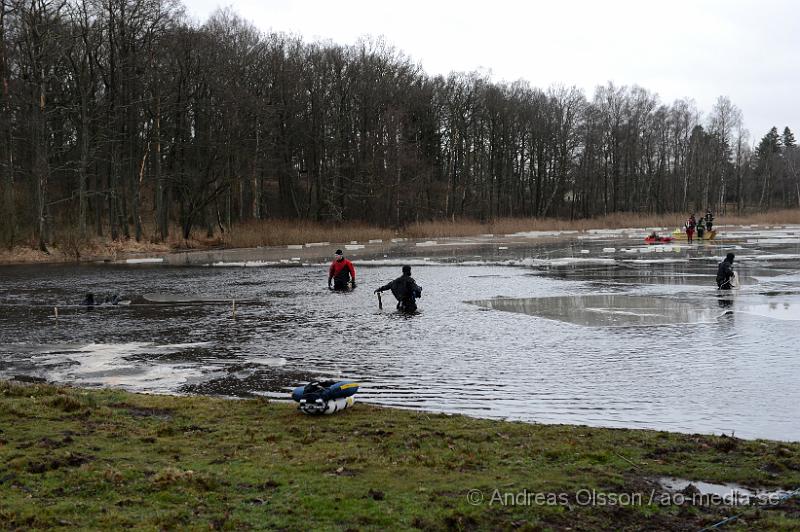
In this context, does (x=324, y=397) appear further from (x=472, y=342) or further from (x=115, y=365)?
(x=472, y=342)

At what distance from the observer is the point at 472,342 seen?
1530cm

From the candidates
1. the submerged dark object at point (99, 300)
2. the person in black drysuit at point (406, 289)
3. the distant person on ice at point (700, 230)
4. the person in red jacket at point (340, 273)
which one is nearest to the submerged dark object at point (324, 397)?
the person in black drysuit at point (406, 289)

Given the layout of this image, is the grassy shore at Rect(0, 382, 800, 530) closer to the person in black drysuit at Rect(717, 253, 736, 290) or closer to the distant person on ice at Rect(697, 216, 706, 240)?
the person in black drysuit at Rect(717, 253, 736, 290)

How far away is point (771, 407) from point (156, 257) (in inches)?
1513

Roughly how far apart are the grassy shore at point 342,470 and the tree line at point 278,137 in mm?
36452

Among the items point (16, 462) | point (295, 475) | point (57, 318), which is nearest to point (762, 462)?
point (295, 475)

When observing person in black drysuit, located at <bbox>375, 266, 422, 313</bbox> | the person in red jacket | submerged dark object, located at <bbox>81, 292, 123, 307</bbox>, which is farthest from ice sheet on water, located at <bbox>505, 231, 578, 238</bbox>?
submerged dark object, located at <bbox>81, 292, 123, 307</bbox>

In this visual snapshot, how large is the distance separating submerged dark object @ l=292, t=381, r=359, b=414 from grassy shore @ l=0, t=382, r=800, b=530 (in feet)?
0.49

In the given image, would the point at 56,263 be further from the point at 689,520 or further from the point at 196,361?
the point at 689,520

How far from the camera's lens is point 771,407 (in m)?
9.80

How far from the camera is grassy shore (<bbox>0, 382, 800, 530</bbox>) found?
5453 millimetres

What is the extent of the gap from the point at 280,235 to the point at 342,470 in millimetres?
44980

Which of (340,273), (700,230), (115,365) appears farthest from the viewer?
(700,230)

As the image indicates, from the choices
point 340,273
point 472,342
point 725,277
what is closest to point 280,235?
point 340,273
